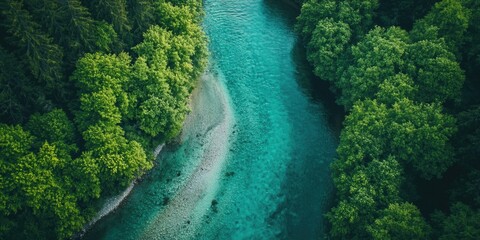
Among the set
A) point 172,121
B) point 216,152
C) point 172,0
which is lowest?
point 216,152

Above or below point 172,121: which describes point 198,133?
below

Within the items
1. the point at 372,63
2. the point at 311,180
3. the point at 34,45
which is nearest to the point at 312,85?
the point at 372,63

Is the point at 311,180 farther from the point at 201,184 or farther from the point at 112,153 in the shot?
the point at 112,153

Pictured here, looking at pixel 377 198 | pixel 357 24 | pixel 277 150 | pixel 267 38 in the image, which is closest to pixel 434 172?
pixel 377 198

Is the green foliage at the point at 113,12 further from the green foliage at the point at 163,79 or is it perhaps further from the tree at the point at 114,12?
the green foliage at the point at 163,79

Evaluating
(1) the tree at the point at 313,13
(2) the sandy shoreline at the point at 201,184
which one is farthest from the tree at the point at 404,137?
(1) the tree at the point at 313,13

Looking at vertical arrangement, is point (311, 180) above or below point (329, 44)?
below

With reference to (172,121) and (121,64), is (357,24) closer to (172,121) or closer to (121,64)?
(172,121)
